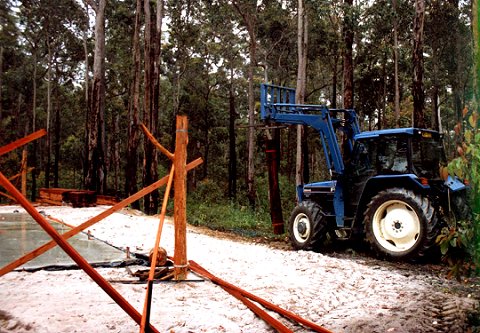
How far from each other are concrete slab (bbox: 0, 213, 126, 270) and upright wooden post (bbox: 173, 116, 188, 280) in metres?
A: 1.14

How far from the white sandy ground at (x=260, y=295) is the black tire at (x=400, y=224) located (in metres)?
0.34

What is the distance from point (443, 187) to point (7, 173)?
109 ft

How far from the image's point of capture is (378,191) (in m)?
7.68

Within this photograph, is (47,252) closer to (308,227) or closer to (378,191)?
(308,227)

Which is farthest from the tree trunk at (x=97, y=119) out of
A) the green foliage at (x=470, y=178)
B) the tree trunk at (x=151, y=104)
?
the green foliage at (x=470, y=178)

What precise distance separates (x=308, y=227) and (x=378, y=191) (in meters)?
1.55

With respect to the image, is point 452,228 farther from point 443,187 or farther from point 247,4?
point 247,4

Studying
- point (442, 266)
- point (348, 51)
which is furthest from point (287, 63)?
point (442, 266)

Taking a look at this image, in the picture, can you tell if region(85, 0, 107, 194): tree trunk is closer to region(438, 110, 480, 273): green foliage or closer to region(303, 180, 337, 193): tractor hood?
region(303, 180, 337, 193): tractor hood

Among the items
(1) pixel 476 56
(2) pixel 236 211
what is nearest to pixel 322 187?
(1) pixel 476 56

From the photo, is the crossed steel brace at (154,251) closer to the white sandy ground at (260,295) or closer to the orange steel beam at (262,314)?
the orange steel beam at (262,314)

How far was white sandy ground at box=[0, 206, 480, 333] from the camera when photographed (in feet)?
12.2

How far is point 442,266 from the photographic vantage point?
689 centimetres

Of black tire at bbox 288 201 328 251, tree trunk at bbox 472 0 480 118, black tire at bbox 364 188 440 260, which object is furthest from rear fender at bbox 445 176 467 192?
tree trunk at bbox 472 0 480 118
